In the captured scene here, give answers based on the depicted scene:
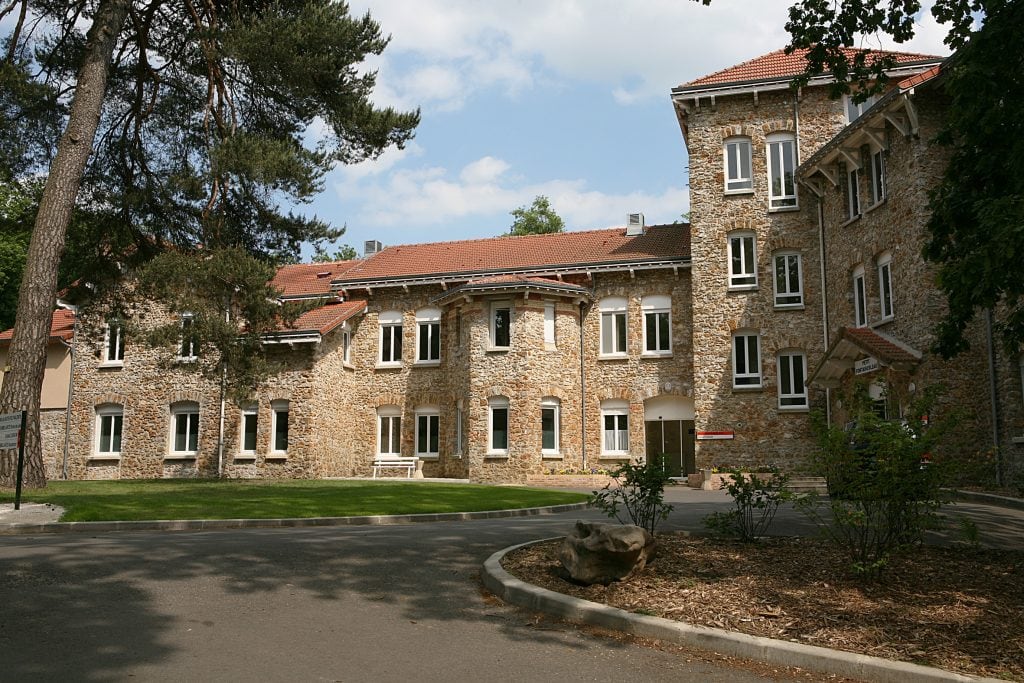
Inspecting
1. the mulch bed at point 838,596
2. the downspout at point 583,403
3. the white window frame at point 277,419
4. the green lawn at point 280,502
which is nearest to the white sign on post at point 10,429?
the green lawn at point 280,502

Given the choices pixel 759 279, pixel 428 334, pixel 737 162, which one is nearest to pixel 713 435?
pixel 759 279

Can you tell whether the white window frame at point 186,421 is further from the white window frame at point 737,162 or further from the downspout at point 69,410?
the white window frame at point 737,162

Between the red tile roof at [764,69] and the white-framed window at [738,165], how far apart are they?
2.02 meters

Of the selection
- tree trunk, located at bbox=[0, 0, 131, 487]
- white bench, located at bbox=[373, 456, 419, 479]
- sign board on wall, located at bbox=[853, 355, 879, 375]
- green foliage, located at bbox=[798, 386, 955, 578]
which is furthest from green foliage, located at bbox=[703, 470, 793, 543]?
white bench, located at bbox=[373, 456, 419, 479]

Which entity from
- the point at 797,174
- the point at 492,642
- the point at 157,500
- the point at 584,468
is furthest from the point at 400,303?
the point at 492,642

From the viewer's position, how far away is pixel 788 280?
2867 cm

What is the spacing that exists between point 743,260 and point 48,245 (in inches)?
812

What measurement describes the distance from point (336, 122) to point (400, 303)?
10963mm

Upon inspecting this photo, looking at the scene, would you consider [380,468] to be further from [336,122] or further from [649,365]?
[336,122]

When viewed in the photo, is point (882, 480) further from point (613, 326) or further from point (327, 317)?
point (327, 317)

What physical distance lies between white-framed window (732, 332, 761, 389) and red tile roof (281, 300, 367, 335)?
1402 cm

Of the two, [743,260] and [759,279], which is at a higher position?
[743,260]

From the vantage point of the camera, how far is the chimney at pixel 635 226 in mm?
33594

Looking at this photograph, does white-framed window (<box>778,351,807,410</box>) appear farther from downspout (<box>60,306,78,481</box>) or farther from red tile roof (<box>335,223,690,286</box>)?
downspout (<box>60,306,78,481</box>)
